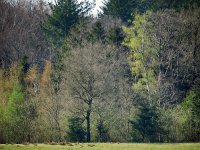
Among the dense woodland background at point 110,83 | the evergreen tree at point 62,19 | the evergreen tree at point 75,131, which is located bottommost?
the evergreen tree at point 75,131

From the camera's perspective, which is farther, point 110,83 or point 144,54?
point 144,54

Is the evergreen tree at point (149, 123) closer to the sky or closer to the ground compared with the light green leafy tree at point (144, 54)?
closer to the ground

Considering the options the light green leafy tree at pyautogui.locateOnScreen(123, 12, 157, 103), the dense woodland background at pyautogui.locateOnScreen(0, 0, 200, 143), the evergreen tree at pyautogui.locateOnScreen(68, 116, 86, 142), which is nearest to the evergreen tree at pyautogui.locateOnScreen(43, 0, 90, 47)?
the dense woodland background at pyautogui.locateOnScreen(0, 0, 200, 143)

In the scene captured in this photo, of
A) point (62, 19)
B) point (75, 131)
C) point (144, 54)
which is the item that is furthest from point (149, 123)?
point (62, 19)

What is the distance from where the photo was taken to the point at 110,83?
53344 millimetres

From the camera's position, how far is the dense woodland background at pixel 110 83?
162 feet

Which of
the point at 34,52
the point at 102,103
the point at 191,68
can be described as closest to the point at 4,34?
the point at 34,52

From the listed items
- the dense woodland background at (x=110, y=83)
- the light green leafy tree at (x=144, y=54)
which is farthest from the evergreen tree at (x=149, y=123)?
the light green leafy tree at (x=144, y=54)

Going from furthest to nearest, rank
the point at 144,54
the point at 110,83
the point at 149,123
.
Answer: the point at 144,54 → the point at 110,83 → the point at 149,123

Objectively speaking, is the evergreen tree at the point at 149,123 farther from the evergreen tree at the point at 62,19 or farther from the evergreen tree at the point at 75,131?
→ the evergreen tree at the point at 62,19

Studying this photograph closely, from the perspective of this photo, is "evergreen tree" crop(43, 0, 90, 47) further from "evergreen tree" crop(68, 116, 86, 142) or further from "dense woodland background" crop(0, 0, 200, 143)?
"evergreen tree" crop(68, 116, 86, 142)

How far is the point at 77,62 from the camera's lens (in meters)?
51.2

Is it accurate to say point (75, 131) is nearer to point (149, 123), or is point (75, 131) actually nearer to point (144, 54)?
point (149, 123)

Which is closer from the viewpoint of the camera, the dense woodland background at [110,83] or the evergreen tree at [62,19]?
the dense woodland background at [110,83]
